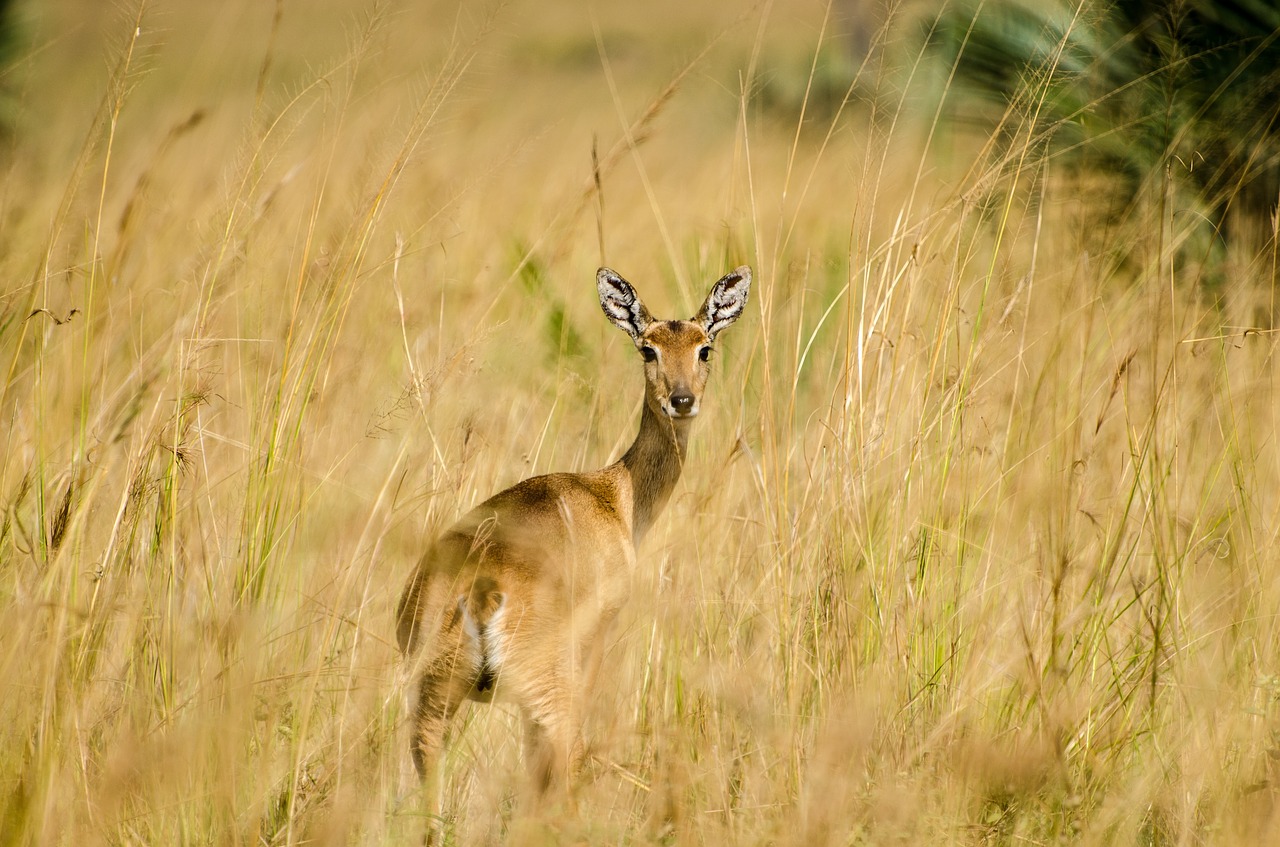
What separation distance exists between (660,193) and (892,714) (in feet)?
23.4

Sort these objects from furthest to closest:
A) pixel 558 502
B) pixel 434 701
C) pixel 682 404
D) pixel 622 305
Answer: pixel 622 305 → pixel 682 404 → pixel 558 502 → pixel 434 701

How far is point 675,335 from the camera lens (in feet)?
16.1

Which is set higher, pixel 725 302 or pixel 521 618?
pixel 725 302

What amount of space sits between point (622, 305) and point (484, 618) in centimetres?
193

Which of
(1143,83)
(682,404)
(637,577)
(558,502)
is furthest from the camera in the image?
(1143,83)

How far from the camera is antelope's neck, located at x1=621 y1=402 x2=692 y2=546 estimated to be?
486 centimetres

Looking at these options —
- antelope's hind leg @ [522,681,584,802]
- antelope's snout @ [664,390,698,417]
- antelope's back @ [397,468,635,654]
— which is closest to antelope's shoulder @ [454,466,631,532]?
antelope's back @ [397,468,635,654]

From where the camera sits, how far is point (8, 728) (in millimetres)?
2551

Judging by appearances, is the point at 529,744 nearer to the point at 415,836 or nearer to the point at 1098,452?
the point at 415,836

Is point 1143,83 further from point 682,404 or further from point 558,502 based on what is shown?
point 558,502

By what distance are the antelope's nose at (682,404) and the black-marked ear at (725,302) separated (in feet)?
1.50

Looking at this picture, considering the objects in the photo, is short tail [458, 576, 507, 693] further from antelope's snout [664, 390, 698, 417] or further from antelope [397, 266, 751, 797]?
antelope's snout [664, 390, 698, 417]

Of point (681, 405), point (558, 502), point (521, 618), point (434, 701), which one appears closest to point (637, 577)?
point (558, 502)

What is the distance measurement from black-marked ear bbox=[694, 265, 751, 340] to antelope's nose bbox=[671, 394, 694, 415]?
1.50 feet
